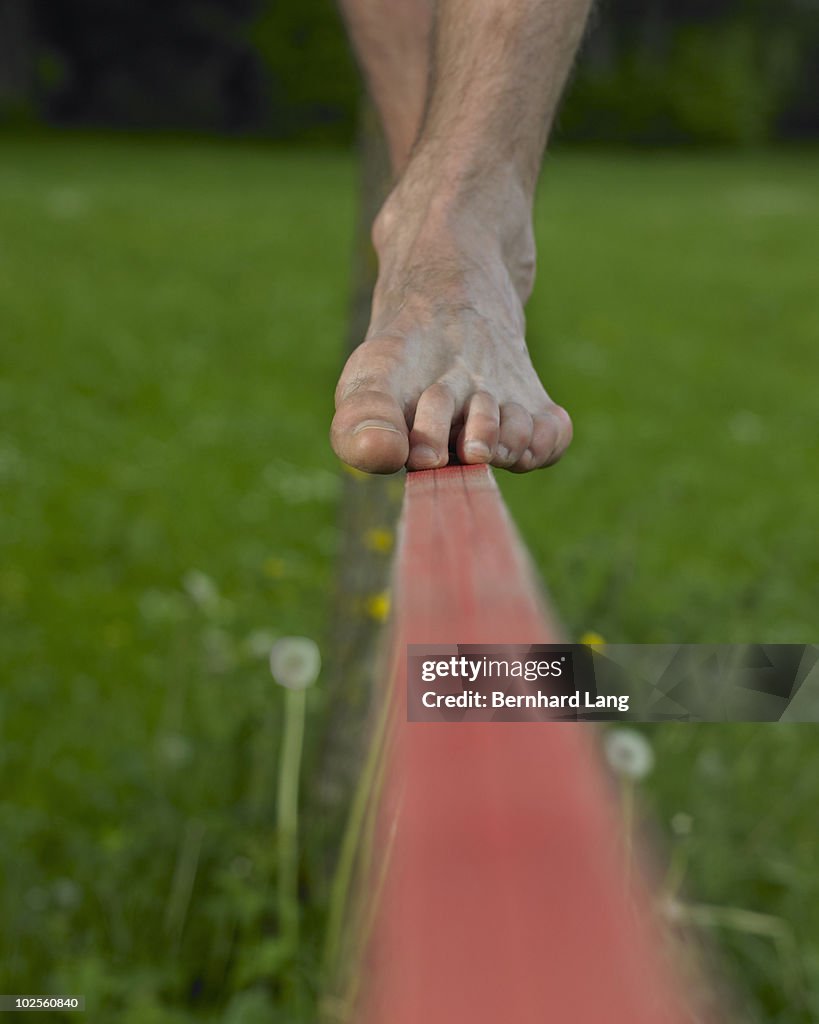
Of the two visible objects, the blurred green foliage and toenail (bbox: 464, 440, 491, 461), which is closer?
toenail (bbox: 464, 440, 491, 461)

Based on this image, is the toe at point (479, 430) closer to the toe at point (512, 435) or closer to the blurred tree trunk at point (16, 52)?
the toe at point (512, 435)

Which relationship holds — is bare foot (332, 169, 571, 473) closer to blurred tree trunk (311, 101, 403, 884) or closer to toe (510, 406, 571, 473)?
toe (510, 406, 571, 473)

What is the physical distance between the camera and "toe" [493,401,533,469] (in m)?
0.92

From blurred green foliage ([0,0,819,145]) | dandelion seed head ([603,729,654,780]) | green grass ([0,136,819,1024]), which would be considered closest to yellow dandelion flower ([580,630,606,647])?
dandelion seed head ([603,729,654,780])

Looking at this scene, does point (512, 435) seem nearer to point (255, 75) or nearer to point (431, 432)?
point (431, 432)

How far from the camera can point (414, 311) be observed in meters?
Result: 1.04

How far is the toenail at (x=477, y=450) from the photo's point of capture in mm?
876

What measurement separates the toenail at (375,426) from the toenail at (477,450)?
0.07 m

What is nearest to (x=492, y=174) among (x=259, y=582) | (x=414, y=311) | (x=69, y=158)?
(x=414, y=311)

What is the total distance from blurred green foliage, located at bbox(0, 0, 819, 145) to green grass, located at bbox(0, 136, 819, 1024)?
1568cm

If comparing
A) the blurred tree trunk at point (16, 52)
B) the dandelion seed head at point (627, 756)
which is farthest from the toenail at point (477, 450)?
the blurred tree trunk at point (16, 52)

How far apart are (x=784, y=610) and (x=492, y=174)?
7.01 ft

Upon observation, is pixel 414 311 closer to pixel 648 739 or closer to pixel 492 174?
pixel 492 174

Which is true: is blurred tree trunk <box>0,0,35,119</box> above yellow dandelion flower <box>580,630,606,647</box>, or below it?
above
